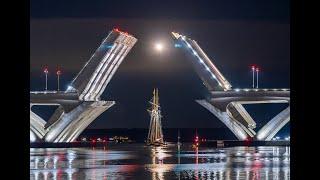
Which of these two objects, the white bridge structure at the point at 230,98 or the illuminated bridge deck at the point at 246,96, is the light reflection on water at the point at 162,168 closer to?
the white bridge structure at the point at 230,98

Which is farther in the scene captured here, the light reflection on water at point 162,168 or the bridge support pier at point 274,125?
the bridge support pier at point 274,125

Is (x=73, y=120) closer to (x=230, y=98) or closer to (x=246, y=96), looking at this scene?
(x=230, y=98)

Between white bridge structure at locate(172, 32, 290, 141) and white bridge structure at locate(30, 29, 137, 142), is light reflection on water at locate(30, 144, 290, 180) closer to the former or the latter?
white bridge structure at locate(30, 29, 137, 142)

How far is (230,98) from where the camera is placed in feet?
258

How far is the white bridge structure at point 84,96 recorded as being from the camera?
6975 centimetres

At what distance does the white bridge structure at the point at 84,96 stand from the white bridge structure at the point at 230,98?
6539 mm

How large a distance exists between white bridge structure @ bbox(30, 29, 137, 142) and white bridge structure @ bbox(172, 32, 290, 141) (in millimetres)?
6539

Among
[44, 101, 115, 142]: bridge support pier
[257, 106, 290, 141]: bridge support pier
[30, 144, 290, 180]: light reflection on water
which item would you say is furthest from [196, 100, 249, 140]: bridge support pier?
[30, 144, 290, 180]: light reflection on water

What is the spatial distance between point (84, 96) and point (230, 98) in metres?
15.0

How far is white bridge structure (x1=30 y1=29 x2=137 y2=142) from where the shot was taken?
6975cm

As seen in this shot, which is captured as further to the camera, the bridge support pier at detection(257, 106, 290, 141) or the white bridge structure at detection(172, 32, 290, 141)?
the bridge support pier at detection(257, 106, 290, 141)

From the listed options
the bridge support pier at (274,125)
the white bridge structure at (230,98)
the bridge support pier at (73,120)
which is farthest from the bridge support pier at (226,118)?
the bridge support pier at (73,120)
